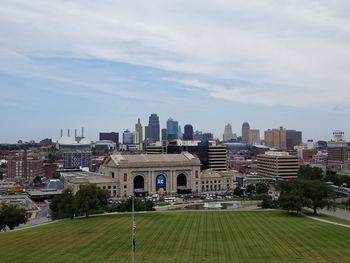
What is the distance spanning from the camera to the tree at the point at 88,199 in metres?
80.6

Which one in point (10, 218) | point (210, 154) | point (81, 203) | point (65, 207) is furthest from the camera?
point (210, 154)

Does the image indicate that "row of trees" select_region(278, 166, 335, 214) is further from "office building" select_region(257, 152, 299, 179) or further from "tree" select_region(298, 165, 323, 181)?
"office building" select_region(257, 152, 299, 179)

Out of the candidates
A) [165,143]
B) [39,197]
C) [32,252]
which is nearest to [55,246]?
[32,252]

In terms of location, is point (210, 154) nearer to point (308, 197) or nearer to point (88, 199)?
point (308, 197)

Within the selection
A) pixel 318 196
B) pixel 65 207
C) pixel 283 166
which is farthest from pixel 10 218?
pixel 283 166

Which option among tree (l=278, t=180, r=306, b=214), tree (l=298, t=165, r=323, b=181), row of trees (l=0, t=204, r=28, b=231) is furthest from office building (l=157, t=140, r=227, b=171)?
row of trees (l=0, t=204, r=28, b=231)

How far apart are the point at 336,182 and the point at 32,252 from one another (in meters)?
125

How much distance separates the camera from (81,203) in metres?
80.8

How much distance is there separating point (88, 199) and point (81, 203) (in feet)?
6.46

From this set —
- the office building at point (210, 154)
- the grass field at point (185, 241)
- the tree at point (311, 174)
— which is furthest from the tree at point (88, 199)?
the office building at point (210, 154)

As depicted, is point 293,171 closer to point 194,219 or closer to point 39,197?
point 39,197

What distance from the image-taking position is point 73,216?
81812mm

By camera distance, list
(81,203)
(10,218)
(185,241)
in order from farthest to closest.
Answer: (81,203) < (10,218) < (185,241)

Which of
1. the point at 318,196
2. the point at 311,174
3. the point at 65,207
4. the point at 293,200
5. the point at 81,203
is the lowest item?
the point at 65,207
